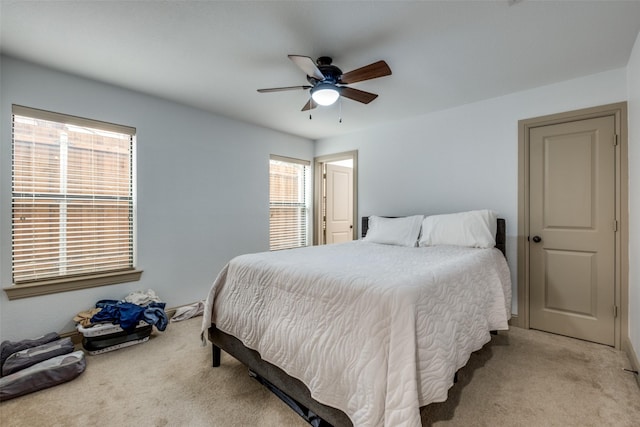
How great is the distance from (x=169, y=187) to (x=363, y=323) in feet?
9.05

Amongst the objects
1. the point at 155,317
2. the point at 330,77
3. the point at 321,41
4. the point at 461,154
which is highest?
the point at 321,41

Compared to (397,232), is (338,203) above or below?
above

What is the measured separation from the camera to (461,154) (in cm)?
322

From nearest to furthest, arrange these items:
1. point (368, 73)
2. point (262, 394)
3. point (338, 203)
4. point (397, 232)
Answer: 1. point (262, 394)
2. point (368, 73)
3. point (397, 232)
4. point (338, 203)

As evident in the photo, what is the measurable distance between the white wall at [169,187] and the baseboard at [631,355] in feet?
12.2

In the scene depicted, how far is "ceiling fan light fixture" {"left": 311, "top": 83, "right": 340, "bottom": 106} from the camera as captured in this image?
2.09 metres

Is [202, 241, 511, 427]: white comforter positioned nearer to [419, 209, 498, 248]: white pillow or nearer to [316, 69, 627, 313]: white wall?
[419, 209, 498, 248]: white pillow

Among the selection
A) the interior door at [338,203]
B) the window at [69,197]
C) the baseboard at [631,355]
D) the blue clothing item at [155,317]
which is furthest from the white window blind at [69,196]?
the baseboard at [631,355]

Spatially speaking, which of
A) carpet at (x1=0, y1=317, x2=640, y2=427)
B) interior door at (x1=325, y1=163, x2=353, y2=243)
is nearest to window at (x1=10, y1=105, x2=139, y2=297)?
carpet at (x1=0, y1=317, x2=640, y2=427)

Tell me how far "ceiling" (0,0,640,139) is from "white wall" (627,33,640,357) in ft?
0.62

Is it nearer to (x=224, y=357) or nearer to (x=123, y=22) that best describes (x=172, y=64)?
(x=123, y=22)

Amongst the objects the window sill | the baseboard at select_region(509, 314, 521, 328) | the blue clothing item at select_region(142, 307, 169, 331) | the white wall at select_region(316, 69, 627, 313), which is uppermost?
the white wall at select_region(316, 69, 627, 313)

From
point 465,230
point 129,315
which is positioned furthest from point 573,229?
point 129,315

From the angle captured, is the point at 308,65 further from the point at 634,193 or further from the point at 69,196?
the point at 634,193
